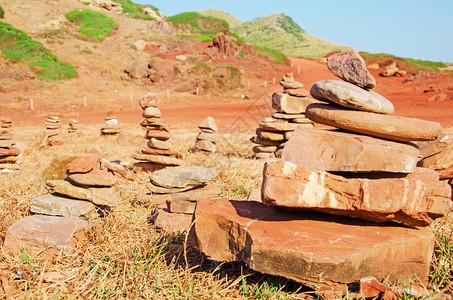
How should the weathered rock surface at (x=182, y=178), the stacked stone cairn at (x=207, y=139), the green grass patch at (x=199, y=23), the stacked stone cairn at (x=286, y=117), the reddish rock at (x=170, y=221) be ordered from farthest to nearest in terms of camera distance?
1. the green grass patch at (x=199, y=23)
2. the stacked stone cairn at (x=207, y=139)
3. the stacked stone cairn at (x=286, y=117)
4. the weathered rock surface at (x=182, y=178)
5. the reddish rock at (x=170, y=221)

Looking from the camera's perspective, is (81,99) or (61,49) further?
(61,49)

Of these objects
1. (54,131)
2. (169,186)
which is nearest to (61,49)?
(54,131)

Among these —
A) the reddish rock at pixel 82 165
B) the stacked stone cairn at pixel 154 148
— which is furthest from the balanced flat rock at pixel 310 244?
the stacked stone cairn at pixel 154 148

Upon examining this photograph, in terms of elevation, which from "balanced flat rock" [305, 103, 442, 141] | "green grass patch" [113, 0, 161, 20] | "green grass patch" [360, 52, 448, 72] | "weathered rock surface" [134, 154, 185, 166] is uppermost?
"green grass patch" [113, 0, 161, 20]

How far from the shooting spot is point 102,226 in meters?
4.05

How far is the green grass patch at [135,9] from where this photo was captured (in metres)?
49.0

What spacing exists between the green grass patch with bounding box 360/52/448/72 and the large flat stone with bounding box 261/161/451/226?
34.9 meters

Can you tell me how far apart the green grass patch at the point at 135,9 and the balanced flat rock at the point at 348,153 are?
50.0 metres

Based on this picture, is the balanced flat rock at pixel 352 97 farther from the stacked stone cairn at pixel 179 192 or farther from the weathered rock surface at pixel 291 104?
the weathered rock surface at pixel 291 104

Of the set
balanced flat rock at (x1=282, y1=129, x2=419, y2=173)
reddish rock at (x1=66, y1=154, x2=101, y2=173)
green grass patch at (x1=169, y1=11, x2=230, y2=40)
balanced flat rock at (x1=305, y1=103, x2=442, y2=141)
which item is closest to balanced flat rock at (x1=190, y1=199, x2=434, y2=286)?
balanced flat rock at (x1=282, y1=129, x2=419, y2=173)

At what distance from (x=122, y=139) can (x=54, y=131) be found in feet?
7.33

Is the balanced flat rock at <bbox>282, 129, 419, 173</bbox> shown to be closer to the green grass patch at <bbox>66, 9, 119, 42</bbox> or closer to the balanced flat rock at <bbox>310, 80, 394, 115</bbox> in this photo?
the balanced flat rock at <bbox>310, 80, 394, 115</bbox>

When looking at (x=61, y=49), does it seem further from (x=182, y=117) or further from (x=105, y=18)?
(x=182, y=117)

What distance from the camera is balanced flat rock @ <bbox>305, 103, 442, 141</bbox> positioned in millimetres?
3068
